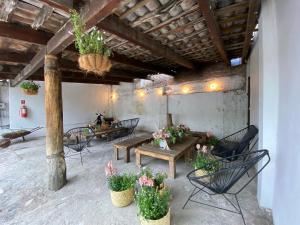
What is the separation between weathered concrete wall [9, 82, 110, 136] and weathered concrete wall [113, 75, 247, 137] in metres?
1.32

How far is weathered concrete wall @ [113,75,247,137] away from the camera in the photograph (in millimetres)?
5480

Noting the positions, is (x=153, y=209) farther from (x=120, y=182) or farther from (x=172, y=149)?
(x=172, y=149)

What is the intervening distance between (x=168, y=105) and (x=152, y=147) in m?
3.69

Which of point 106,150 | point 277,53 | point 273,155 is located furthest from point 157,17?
point 106,150

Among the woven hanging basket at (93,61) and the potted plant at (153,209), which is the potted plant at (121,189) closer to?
the potted plant at (153,209)

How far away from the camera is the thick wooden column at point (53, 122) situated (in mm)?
2754

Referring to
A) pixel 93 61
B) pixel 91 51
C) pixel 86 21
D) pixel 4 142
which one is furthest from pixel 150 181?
pixel 4 142

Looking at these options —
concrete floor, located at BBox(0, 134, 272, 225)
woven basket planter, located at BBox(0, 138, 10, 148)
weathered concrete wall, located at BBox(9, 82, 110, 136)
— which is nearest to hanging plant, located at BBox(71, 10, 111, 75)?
concrete floor, located at BBox(0, 134, 272, 225)

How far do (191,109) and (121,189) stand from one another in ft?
15.5

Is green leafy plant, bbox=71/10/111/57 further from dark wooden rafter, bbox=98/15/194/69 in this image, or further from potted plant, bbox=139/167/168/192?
potted plant, bbox=139/167/168/192

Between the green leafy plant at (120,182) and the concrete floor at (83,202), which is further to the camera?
the green leafy plant at (120,182)

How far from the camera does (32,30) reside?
96.3 inches

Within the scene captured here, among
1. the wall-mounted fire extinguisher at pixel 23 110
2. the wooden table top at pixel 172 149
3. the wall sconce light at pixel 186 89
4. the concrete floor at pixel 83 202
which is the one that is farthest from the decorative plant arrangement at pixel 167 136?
the wall-mounted fire extinguisher at pixel 23 110

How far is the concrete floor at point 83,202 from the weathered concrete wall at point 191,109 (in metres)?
2.77
